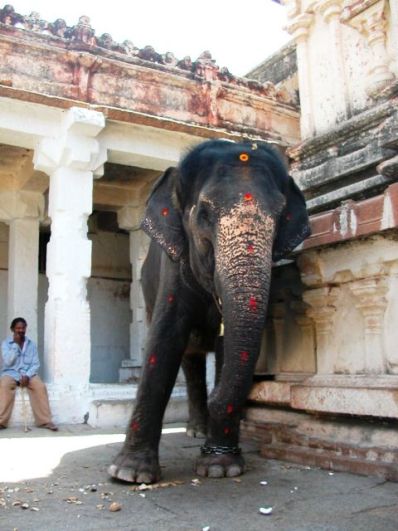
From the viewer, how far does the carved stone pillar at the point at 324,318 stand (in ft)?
11.6

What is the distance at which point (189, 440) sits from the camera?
15.4 ft

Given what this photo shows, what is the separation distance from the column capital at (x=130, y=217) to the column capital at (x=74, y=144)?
9.15ft

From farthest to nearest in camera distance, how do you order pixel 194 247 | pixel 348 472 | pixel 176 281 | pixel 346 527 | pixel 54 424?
1. pixel 54 424
2. pixel 176 281
3. pixel 194 247
4. pixel 348 472
5. pixel 346 527

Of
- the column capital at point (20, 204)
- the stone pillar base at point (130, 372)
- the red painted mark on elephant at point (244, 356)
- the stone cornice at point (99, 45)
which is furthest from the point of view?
the stone pillar base at point (130, 372)

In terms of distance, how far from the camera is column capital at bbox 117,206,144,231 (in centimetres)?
1048

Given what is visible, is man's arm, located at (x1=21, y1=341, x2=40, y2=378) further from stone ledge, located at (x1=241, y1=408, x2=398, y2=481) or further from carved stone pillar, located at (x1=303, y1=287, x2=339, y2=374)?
carved stone pillar, located at (x1=303, y1=287, x2=339, y2=374)

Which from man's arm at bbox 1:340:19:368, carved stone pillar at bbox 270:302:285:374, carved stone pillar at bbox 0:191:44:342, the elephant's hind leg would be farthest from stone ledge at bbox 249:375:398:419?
carved stone pillar at bbox 0:191:44:342

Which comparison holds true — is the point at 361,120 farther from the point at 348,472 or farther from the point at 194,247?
the point at 348,472

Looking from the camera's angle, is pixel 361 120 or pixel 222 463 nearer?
pixel 222 463

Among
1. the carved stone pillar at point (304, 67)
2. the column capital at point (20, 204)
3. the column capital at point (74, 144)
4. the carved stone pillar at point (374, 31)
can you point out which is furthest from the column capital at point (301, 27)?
the column capital at point (20, 204)

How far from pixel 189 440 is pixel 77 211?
375 cm

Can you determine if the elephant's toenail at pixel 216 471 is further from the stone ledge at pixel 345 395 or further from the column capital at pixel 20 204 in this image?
the column capital at pixel 20 204

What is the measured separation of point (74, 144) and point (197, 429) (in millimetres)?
4087

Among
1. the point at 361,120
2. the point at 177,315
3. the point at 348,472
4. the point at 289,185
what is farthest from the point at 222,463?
the point at 361,120
